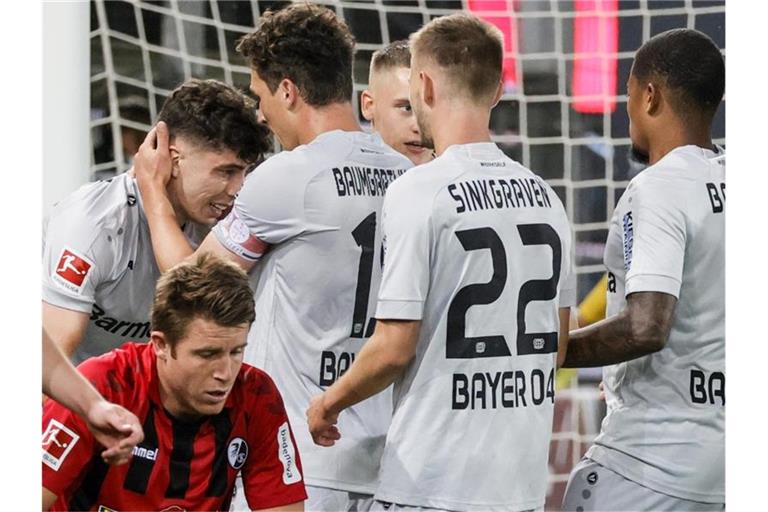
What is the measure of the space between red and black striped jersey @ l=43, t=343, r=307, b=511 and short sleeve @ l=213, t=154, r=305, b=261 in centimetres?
25

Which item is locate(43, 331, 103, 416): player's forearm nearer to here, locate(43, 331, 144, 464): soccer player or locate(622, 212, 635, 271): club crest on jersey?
locate(43, 331, 144, 464): soccer player

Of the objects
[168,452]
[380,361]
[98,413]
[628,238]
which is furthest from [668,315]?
[98,413]

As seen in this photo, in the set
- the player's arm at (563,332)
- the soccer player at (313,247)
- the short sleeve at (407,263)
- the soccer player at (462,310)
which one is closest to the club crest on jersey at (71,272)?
the soccer player at (313,247)

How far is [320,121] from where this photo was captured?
236 cm

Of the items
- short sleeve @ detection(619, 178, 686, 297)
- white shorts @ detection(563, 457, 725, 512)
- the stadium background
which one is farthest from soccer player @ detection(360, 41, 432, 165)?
white shorts @ detection(563, 457, 725, 512)

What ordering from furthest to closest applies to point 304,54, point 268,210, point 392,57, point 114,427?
point 392,57, point 304,54, point 268,210, point 114,427

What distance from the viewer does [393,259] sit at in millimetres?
Answer: 2012

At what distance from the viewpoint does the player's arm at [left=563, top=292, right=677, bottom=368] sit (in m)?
2.26

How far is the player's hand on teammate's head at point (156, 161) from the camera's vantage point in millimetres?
2471

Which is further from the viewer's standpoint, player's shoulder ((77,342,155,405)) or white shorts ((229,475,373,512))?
white shorts ((229,475,373,512))

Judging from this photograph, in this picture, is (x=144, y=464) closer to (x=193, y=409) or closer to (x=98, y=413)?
(x=193, y=409)

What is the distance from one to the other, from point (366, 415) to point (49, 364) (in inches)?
24.3

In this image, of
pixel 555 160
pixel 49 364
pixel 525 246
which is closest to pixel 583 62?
pixel 555 160

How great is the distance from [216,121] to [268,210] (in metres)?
0.34
